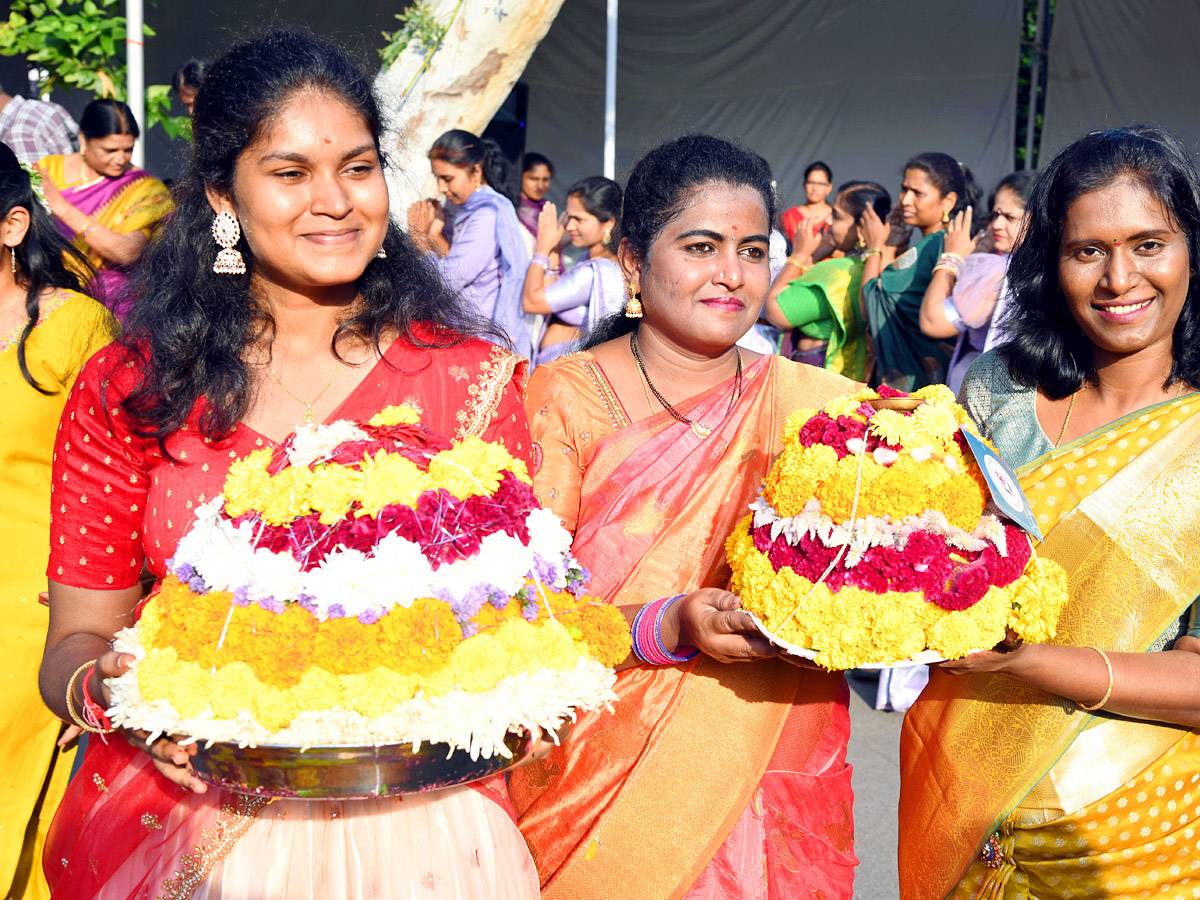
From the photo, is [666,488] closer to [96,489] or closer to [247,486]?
[247,486]

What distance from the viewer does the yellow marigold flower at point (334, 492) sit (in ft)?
5.06

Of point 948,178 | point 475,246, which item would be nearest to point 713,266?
point 948,178

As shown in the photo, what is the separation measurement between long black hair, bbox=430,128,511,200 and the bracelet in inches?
211

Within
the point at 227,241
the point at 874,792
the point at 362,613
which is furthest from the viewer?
the point at 874,792

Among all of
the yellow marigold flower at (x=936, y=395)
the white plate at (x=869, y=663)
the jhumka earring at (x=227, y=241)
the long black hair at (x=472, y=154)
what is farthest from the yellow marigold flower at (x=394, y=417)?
the long black hair at (x=472, y=154)

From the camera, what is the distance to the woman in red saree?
1.82 metres

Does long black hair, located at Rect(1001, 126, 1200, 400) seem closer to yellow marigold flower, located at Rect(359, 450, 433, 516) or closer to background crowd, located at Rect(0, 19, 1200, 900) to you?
background crowd, located at Rect(0, 19, 1200, 900)

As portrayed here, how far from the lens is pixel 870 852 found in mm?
3891

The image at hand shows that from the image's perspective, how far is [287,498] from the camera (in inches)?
62.1

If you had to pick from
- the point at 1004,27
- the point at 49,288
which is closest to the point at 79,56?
the point at 49,288

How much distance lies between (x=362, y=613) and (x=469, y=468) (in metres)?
0.29

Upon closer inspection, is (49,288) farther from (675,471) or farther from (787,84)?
(787,84)

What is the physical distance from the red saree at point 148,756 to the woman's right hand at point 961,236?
13.5 feet

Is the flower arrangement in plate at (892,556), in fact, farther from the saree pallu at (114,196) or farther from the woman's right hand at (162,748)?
the saree pallu at (114,196)
